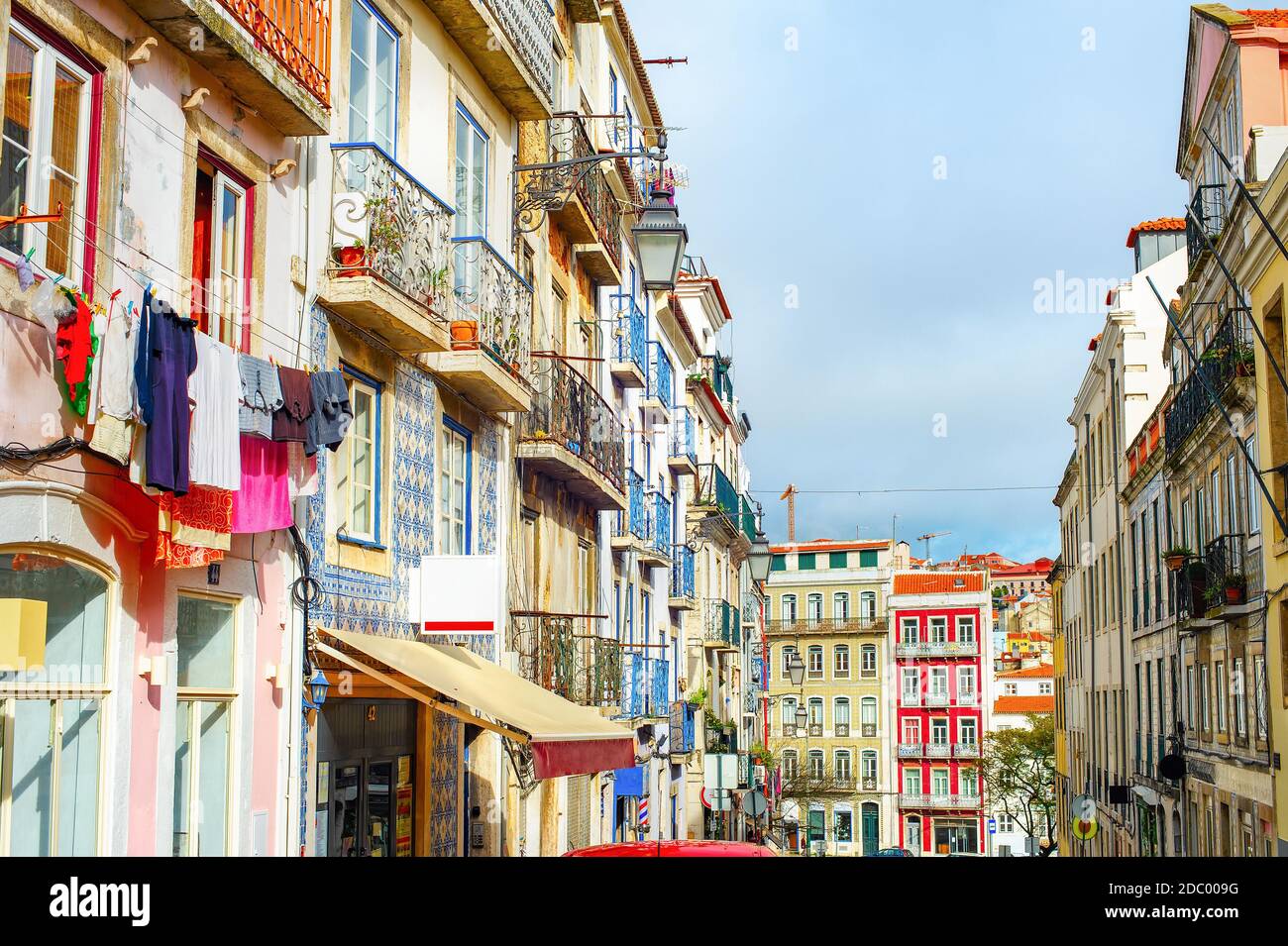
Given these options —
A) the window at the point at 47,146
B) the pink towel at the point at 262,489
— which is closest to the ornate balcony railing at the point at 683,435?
the pink towel at the point at 262,489

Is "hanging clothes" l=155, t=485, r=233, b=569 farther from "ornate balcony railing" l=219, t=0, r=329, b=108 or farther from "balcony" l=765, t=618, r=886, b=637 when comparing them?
"balcony" l=765, t=618, r=886, b=637

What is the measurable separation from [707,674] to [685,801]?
4197 mm

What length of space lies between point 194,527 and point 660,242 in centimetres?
611

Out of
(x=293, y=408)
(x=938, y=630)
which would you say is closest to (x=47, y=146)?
(x=293, y=408)

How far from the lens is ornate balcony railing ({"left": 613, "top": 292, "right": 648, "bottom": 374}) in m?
25.2

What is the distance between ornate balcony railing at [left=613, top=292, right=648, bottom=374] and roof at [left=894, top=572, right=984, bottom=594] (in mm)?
52506

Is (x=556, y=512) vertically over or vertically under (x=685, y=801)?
over

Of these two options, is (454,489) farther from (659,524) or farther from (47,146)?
(659,524)

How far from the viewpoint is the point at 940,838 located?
7494 cm

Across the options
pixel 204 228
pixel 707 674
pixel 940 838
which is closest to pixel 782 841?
pixel 707 674

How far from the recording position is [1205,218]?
2670 centimetres

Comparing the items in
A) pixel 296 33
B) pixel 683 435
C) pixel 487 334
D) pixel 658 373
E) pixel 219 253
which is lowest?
pixel 219 253
